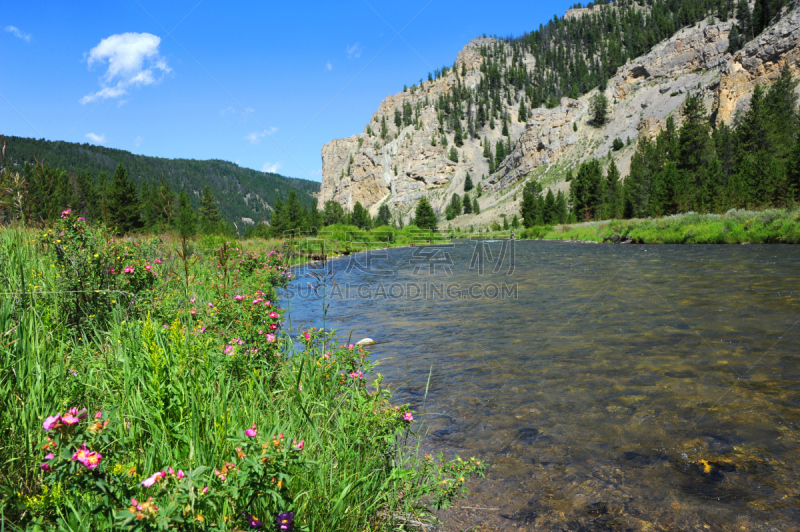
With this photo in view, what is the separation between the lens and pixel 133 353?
3926 millimetres

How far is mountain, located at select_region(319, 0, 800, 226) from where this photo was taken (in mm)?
93812

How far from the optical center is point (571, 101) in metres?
139

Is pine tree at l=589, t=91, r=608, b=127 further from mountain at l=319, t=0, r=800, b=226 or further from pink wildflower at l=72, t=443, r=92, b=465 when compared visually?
pink wildflower at l=72, t=443, r=92, b=465

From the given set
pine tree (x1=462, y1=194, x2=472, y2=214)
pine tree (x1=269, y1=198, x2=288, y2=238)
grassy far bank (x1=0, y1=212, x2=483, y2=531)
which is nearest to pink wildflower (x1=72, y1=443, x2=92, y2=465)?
grassy far bank (x1=0, y1=212, x2=483, y2=531)

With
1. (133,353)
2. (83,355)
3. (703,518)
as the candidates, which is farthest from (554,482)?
(83,355)

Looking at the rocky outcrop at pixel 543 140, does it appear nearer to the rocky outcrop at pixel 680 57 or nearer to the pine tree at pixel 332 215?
the rocky outcrop at pixel 680 57

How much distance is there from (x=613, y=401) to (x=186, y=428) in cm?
524

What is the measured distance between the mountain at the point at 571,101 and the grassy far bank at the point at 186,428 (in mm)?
105592

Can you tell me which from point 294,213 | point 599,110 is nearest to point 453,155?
point 599,110

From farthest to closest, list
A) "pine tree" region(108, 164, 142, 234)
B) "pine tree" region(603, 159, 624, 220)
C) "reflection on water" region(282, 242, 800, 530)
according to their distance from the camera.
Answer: "pine tree" region(603, 159, 624, 220)
"pine tree" region(108, 164, 142, 234)
"reflection on water" region(282, 242, 800, 530)

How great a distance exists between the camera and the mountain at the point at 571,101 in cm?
9381

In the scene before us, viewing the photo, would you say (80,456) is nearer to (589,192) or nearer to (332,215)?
(589,192)

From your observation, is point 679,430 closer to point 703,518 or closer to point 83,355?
point 703,518

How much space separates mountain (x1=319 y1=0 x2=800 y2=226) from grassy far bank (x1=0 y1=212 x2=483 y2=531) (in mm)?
105592
